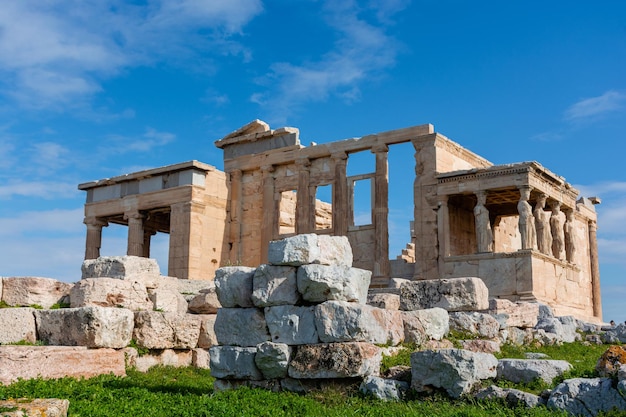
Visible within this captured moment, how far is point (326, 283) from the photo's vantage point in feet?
27.3

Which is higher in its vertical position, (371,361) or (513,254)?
(513,254)

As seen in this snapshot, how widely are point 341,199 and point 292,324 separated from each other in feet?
55.1

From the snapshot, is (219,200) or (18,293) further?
(219,200)

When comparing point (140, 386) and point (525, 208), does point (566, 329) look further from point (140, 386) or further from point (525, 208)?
point (140, 386)

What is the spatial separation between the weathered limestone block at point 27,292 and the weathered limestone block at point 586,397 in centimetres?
813

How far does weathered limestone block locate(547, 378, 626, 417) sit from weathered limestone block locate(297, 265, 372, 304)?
256 centimetres

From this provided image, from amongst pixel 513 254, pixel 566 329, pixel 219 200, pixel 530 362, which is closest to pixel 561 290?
pixel 513 254

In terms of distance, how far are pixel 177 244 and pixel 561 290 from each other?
44.0 ft

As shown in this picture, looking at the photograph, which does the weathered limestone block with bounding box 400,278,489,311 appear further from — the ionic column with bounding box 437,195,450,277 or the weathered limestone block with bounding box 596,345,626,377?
the ionic column with bounding box 437,195,450,277

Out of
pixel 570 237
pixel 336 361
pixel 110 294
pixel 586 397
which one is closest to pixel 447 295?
pixel 336 361

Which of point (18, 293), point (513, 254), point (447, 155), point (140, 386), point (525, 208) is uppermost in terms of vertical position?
point (447, 155)

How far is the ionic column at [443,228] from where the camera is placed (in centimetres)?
2260

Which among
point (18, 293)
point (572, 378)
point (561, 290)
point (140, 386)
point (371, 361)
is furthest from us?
point (561, 290)

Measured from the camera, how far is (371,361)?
8023 millimetres
